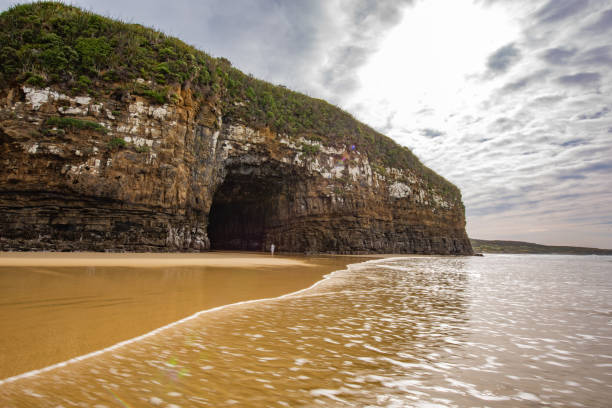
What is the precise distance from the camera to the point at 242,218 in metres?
28.4

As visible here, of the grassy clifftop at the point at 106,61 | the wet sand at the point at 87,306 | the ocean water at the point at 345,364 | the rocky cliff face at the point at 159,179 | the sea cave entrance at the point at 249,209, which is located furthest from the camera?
the sea cave entrance at the point at 249,209

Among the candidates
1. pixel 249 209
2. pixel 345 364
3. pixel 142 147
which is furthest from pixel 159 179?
pixel 345 364

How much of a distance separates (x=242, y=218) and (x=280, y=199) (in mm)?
5474

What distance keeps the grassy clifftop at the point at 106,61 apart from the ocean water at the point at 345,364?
15.2 metres

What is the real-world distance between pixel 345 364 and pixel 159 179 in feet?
48.3

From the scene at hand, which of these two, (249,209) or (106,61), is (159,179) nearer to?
(106,61)

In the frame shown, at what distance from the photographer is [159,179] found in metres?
14.7

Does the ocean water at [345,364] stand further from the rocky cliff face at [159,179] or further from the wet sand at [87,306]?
the rocky cliff face at [159,179]

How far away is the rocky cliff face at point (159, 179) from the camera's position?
40.1ft

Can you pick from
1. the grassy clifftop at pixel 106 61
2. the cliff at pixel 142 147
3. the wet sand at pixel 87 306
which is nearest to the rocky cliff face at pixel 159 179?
the cliff at pixel 142 147

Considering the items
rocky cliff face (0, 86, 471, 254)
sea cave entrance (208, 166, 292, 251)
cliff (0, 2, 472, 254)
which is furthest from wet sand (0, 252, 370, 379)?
sea cave entrance (208, 166, 292, 251)

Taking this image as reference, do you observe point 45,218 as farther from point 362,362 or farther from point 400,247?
point 400,247

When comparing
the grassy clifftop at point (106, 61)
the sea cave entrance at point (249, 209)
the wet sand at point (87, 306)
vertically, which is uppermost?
the grassy clifftop at point (106, 61)

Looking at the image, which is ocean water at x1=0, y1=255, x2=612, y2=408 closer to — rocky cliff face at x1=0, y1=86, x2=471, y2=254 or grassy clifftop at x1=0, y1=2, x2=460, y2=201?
rocky cliff face at x1=0, y1=86, x2=471, y2=254
